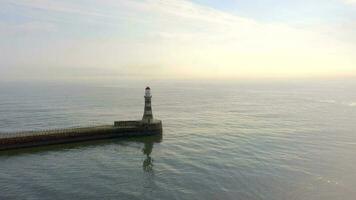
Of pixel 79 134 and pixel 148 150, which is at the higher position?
pixel 79 134

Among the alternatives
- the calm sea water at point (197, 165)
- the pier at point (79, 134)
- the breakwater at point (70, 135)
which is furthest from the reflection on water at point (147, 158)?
the pier at point (79, 134)

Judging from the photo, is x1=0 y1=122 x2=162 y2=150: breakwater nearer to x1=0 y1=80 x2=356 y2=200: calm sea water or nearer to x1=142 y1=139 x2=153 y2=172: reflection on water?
x1=0 y1=80 x2=356 y2=200: calm sea water

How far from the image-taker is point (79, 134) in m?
60.8

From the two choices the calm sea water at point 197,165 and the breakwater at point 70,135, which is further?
the breakwater at point 70,135

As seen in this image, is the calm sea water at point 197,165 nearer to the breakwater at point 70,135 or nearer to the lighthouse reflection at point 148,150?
the lighthouse reflection at point 148,150

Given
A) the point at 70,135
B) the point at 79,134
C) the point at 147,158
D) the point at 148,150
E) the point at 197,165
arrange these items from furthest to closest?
the point at 79,134 < the point at 70,135 < the point at 148,150 < the point at 147,158 < the point at 197,165

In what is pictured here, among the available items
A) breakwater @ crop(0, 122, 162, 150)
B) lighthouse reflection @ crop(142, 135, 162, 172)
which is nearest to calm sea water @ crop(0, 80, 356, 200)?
lighthouse reflection @ crop(142, 135, 162, 172)

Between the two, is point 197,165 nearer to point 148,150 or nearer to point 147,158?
point 147,158

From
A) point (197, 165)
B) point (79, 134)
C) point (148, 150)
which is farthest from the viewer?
point (79, 134)

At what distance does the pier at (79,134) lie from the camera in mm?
54938

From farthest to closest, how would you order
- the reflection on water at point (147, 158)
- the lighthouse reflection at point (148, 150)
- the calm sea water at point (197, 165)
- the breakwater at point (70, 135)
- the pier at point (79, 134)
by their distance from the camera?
the pier at point (79, 134) < the breakwater at point (70, 135) < the lighthouse reflection at point (148, 150) < the reflection on water at point (147, 158) < the calm sea water at point (197, 165)

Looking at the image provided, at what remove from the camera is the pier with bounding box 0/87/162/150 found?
2163 inches

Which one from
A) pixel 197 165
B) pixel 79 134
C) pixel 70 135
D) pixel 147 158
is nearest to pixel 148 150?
pixel 147 158

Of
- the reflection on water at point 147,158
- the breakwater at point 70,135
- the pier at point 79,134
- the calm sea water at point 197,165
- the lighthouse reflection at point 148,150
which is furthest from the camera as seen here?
the pier at point 79,134
